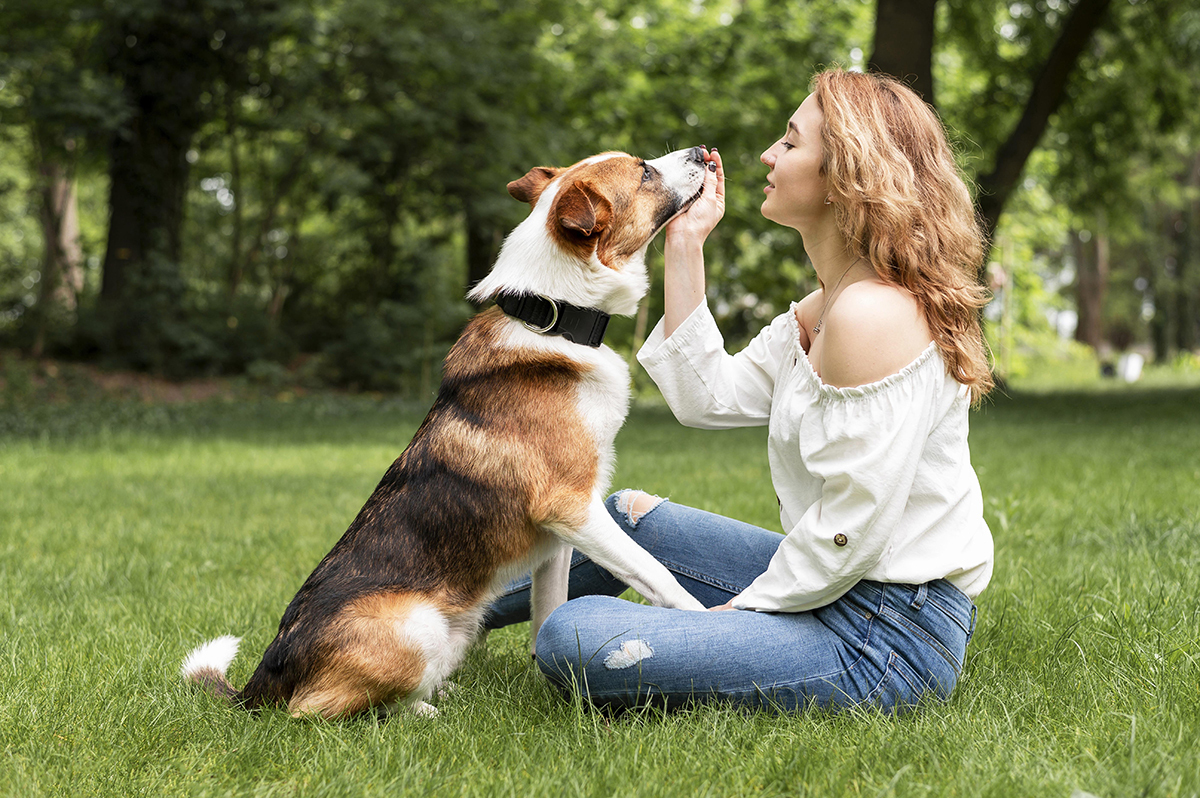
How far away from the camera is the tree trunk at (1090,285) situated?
106 ft

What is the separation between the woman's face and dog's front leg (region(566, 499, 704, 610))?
1.00 meters

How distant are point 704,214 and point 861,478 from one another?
1.15 metres

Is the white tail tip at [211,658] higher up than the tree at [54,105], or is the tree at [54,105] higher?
the tree at [54,105]

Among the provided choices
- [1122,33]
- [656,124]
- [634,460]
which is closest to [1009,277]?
[1122,33]

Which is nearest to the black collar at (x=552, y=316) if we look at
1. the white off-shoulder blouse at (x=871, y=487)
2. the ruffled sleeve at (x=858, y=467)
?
the white off-shoulder blouse at (x=871, y=487)

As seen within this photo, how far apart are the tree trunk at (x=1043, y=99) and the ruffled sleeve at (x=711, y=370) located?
11.5 meters

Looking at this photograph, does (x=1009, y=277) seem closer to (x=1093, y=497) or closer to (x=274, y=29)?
(x=274, y=29)

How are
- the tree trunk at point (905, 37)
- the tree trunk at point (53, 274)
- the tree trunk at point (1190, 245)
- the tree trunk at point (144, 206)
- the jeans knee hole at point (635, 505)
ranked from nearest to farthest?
the jeans knee hole at point (635, 505) < the tree trunk at point (905, 37) < the tree trunk at point (53, 274) < the tree trunk at point (144, 206) < the tree trunk at point (1190, 245)

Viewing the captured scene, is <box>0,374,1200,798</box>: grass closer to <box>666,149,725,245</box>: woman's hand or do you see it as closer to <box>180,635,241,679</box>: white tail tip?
<box>180,635,241,679</box>: white tail tip

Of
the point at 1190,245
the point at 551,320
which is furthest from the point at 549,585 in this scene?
the point at 1190,245

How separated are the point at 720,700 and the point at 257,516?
457cm

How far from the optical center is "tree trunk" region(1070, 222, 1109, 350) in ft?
106

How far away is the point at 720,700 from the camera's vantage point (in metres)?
2.57

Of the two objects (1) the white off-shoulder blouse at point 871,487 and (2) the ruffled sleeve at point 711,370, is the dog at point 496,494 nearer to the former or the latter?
(2) the ruffled sleeve at point 711,370
